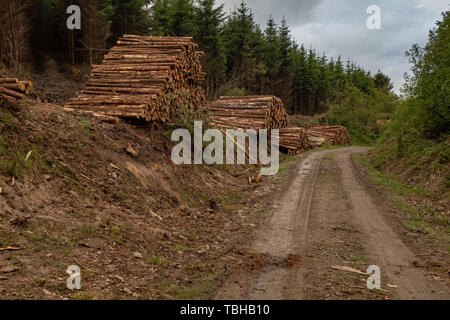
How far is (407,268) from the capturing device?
21.0 ft

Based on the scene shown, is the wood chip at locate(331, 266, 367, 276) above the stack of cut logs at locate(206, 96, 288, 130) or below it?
below

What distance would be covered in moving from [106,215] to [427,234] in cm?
772

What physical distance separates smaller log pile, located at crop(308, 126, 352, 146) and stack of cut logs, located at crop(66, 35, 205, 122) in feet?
66.1

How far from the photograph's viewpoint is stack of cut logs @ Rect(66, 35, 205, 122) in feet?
42.3

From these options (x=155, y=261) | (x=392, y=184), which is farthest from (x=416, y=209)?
(x=155, y=261)

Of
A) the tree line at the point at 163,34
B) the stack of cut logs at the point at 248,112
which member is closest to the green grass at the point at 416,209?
the stack of cut logs at the point at 248,112

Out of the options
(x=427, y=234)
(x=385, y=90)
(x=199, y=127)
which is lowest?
(x=427, y=234)

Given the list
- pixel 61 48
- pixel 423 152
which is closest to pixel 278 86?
pixel 61 48

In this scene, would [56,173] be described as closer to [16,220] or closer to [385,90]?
[16,220]

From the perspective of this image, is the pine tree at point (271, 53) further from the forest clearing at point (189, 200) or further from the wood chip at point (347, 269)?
the wood chip at point (347, 269)

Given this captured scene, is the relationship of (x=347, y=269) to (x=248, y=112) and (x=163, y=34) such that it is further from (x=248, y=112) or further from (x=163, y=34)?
(x=163, y=34)

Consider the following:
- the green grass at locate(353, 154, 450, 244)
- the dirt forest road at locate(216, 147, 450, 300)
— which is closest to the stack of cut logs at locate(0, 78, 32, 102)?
the dirt forest road at locate(216, 147, 450, 300)

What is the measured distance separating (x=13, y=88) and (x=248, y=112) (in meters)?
17.5

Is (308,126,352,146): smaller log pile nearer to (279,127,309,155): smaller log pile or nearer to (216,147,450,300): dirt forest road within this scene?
(279,127,309,155): smaller log pile
